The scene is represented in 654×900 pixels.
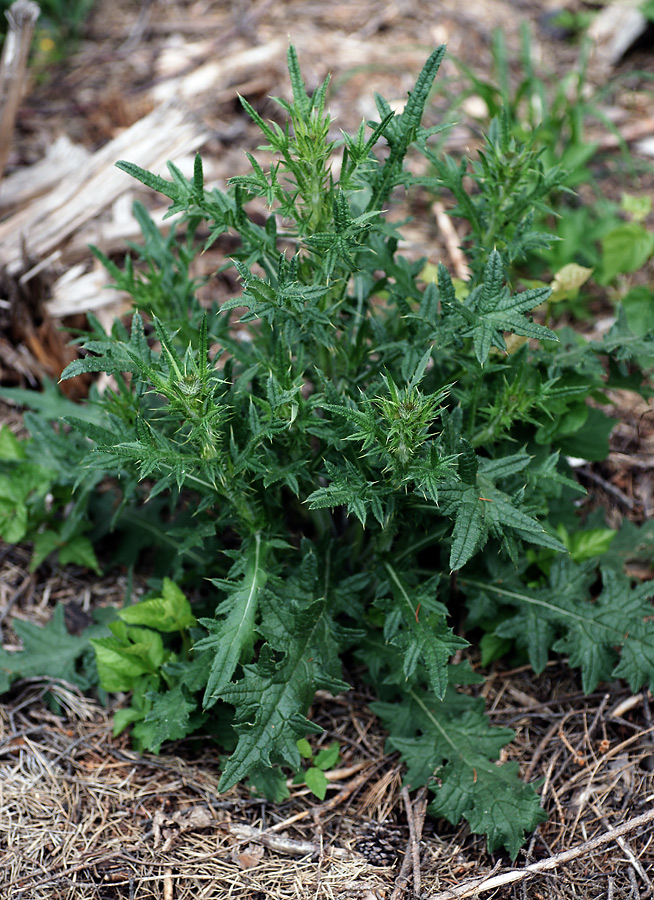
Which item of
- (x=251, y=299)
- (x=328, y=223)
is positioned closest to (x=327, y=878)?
(x=251, y=299)

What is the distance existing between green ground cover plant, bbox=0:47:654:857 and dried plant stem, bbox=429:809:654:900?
0.08 meters

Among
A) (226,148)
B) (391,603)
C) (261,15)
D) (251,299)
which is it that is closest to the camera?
(251,299)

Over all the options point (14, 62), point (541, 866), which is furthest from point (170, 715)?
point (14, 62)

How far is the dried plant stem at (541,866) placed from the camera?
2.16 m

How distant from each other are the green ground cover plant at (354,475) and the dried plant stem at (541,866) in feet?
0.25

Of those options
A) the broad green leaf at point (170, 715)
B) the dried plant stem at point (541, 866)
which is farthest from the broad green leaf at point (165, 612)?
the dried plant stem at point (541, 866)

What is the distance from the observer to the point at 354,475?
2.27 meters

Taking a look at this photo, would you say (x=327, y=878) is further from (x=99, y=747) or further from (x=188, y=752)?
(x=99, y=747)

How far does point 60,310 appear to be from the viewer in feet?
12.4

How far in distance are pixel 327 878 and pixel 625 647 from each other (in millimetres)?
1285

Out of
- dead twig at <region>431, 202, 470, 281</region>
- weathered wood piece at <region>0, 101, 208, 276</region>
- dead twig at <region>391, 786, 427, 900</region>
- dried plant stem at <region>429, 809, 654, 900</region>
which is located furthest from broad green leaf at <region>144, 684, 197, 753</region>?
dead twig at <region>431, 202, 470, 281</region>

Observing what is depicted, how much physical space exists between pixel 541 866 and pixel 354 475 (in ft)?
4.32

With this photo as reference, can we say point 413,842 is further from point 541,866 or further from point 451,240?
point 451,240

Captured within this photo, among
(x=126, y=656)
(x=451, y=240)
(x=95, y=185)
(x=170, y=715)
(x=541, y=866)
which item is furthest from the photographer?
(x=451, y=240)
